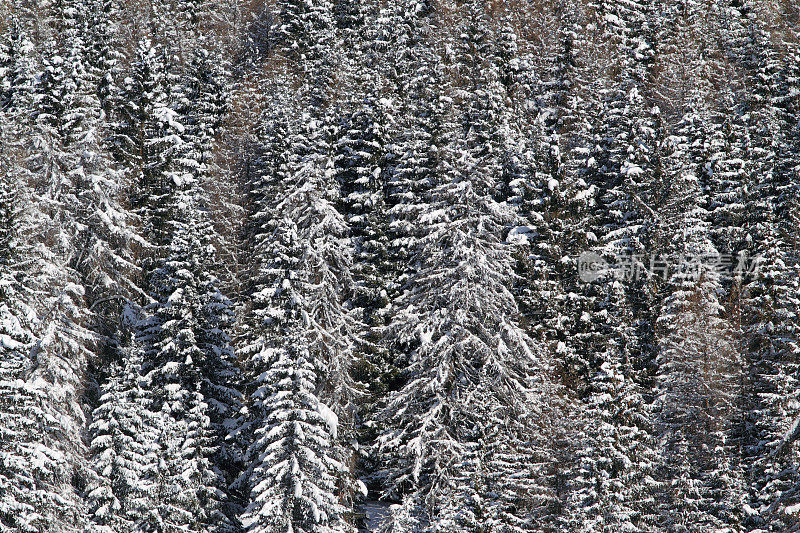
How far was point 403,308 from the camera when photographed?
34.4m

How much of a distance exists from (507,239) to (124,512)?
19.1 m

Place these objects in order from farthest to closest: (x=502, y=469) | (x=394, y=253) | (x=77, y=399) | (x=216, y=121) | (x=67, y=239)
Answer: (x=216, y=121) → (x=394, y=253) → (x=67, y=239) → (x=77, y=399) → (x=502, y=469)

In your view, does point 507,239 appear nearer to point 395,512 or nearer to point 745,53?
point 395,512

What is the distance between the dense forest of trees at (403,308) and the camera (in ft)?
89.6

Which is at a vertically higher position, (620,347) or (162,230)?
(162,230)

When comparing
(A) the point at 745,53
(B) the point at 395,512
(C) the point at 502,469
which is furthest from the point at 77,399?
(A) the point at 745,53

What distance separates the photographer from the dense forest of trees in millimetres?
27312

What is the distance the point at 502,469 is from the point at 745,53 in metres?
50.7

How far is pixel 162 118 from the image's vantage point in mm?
47594

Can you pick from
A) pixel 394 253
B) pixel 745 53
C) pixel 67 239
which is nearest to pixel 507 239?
pixel 394 253

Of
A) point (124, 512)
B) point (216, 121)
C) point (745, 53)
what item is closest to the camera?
point (124, 512)

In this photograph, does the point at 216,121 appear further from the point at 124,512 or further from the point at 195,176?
the point at 124,512

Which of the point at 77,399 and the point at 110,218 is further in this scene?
the point at 110,218

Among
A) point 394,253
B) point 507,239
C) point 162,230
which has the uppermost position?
point 162,230
